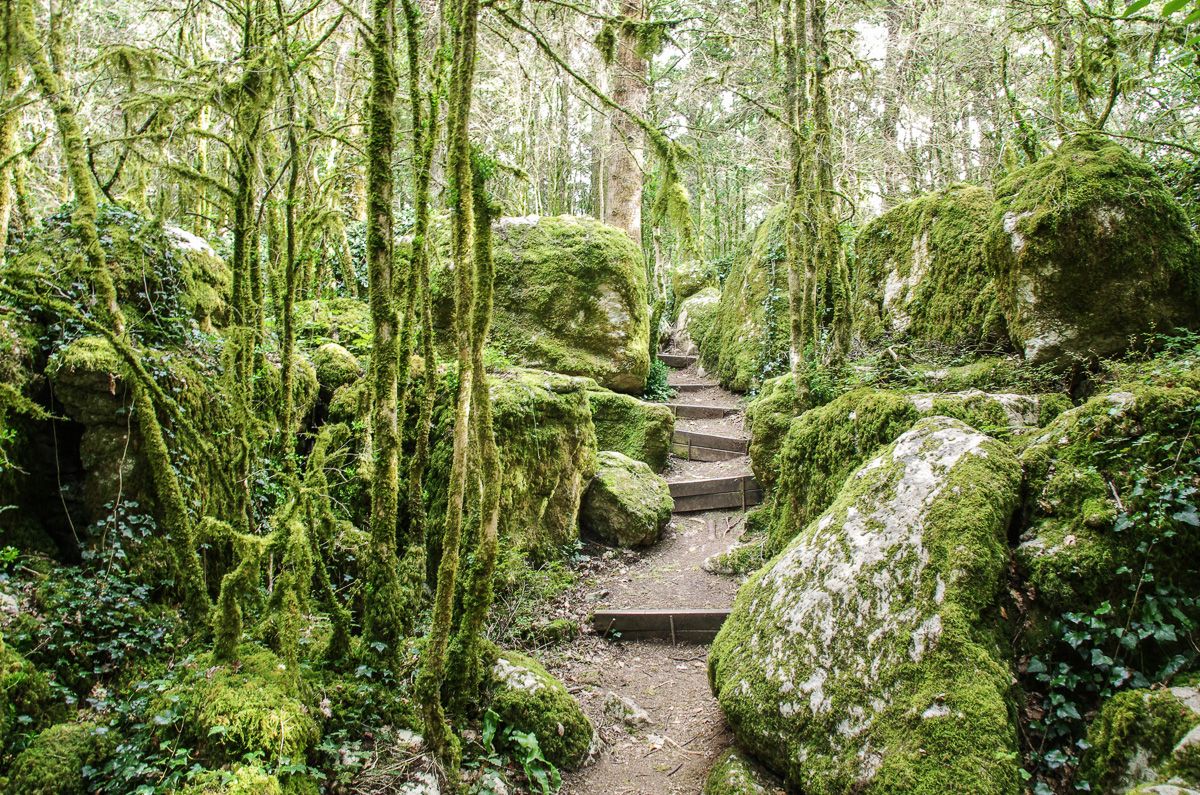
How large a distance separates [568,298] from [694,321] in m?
6.85

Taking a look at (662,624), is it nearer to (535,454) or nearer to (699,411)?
(535,454)

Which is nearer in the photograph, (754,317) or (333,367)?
(333,367)

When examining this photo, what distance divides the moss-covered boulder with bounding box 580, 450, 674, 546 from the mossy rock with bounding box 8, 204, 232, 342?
4249mm

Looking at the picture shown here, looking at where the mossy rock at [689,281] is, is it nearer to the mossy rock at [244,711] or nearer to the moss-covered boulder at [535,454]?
the moss-covered boulder at [535,454]

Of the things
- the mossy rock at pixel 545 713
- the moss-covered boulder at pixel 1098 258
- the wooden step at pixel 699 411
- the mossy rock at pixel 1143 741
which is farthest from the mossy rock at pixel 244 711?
the wooden step at pixel 699 411

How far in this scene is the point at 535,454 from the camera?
6.50m

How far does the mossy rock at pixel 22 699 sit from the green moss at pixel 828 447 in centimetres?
513

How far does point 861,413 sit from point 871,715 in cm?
269

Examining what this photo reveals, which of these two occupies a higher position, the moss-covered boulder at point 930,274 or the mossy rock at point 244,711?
the moss-covered boulder at point 930,274

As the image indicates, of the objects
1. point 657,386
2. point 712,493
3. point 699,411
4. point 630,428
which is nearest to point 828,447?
point 712,493

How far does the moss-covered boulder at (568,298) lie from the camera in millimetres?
9164

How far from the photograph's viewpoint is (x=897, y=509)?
367cm

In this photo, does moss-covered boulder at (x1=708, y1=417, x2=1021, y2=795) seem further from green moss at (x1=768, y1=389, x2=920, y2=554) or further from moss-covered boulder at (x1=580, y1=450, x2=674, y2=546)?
moss-covered boulder at (x1=580, y1=450, x2=674, y2=546)

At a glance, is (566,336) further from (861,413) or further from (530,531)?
(861,413)
